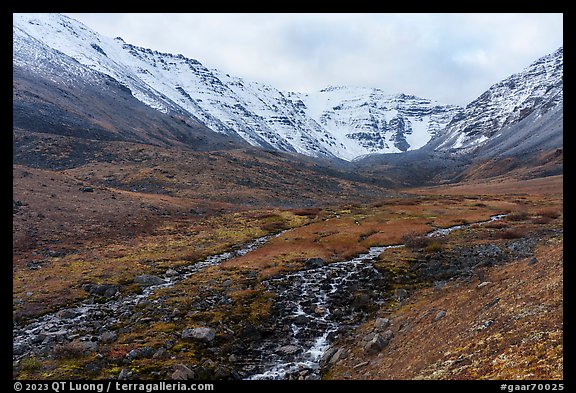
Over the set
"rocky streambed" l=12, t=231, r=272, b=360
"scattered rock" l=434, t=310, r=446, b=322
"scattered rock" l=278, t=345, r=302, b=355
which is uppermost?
"scattered rock" l=434, t=310, r=446, b=322

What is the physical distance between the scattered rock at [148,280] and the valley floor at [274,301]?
0.64 feet

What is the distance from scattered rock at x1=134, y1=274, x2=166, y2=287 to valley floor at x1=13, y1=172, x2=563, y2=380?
196 mm

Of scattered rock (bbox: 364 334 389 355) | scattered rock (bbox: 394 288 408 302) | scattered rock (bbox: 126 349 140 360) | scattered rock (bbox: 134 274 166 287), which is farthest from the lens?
scattered rock (bbox: 134 274 166 287)

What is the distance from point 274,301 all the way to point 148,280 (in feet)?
45.3

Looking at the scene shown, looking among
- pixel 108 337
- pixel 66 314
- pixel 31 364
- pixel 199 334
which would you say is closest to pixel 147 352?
pixel 199 334

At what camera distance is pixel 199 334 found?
993 inches

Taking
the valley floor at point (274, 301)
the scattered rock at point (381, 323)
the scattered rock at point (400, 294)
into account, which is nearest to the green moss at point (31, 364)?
the valley floor at point (274, 301)

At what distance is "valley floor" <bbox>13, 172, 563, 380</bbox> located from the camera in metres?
18.4

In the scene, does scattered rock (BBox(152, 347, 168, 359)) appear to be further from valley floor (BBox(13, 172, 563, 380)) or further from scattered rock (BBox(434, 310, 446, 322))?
scattered rock (BBox(434, 310, 446, 322))

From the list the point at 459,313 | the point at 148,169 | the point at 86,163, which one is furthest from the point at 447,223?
the point at 86,163

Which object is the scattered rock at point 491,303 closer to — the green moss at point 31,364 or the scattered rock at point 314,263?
the scattered rock at point 314,263

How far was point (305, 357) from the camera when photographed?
2339cm

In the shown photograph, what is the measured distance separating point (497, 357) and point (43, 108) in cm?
20434
